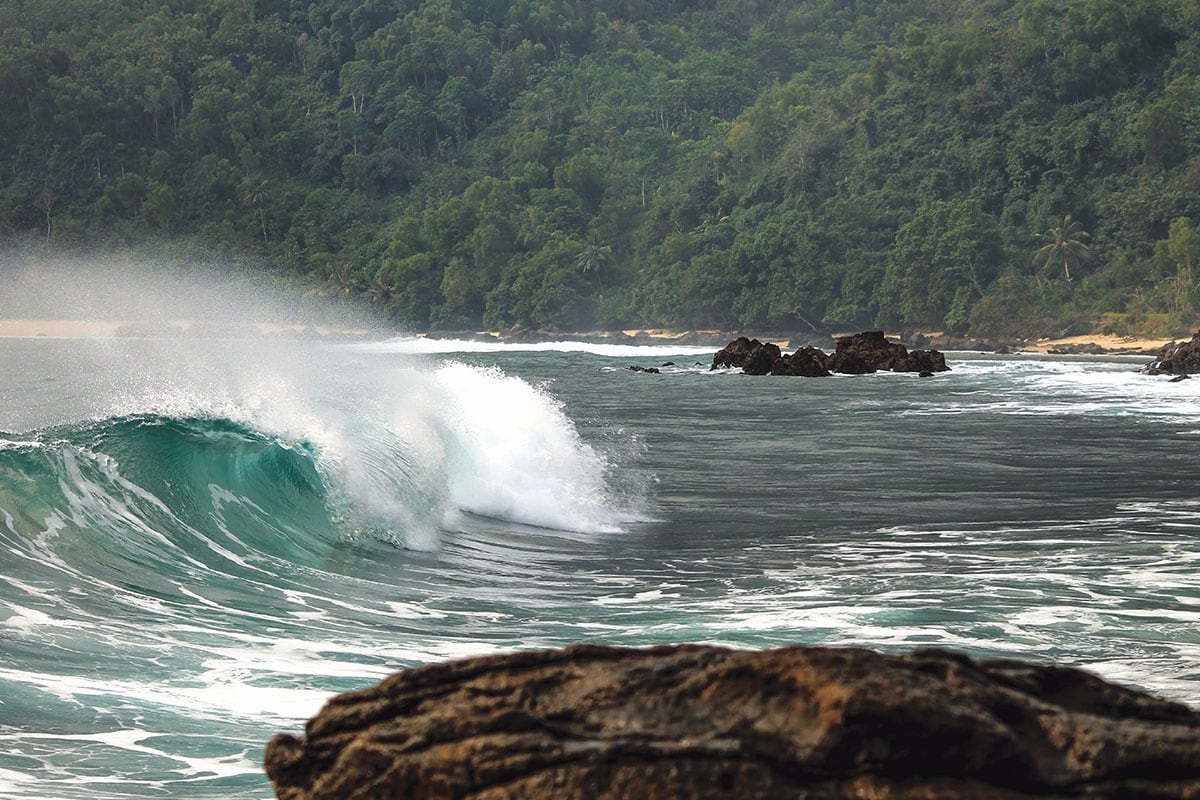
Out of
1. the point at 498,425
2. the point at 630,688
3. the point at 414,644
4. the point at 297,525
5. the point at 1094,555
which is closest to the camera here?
the point at 630,688

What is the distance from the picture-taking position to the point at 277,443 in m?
15.4

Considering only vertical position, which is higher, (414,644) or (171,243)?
(171,243)

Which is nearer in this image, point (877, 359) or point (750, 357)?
point (877, 359)

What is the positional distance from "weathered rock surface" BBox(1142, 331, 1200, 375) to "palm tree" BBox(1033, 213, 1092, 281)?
4696 centimetres

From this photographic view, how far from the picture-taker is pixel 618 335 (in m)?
117

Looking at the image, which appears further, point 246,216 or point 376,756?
point 246,216

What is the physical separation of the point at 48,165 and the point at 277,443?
158m

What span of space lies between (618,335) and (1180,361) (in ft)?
233

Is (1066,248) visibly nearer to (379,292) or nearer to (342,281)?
(379,292)

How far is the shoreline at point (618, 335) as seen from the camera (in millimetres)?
82812

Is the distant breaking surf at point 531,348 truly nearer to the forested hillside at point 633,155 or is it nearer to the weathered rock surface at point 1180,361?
the forested hillside at point 633,155

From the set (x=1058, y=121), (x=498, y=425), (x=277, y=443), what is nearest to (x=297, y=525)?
(x=277, y=443)

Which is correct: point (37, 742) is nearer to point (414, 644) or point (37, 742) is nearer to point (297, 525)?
point (414, 644)

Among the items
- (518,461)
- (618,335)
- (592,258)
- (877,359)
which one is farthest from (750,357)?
(592,258)
